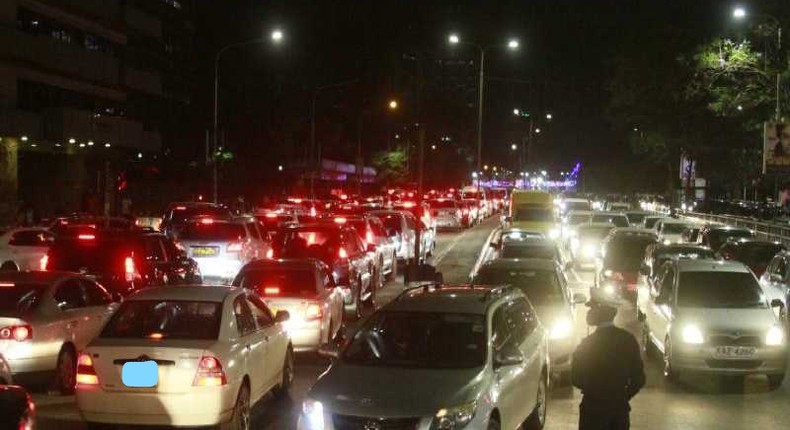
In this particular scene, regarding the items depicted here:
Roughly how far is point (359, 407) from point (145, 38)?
58.8m

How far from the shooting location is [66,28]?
50.4m

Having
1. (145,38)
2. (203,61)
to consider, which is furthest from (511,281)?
(203,61)

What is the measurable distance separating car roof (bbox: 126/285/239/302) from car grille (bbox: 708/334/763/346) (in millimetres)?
6404

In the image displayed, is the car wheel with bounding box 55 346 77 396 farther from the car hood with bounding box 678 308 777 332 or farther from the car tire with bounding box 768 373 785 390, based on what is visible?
the car tire with bounding box 768 373 785 390

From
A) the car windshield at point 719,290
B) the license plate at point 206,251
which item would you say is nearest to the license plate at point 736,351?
the car windshield at point 719,290

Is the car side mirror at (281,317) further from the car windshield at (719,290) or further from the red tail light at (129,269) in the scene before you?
the red tail light at (129,269)

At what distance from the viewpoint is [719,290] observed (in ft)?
49.1

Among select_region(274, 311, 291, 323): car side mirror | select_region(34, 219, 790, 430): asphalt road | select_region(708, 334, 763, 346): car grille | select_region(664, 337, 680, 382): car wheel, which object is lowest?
select_region(34, 219, 790, 430): asphalt road

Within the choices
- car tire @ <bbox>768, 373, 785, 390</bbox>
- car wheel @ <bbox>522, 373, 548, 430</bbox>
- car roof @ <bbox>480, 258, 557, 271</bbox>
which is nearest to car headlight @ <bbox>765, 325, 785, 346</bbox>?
car tire @ <bbox>768, 373, 785, 390</bbox>

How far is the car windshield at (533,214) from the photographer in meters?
35.8

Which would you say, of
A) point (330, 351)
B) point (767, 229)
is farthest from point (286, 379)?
point (767, 229)

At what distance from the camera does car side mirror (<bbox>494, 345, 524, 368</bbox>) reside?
885 cm

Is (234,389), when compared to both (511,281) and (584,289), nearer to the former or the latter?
(511,281)

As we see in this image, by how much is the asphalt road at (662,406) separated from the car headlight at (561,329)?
67 cm
